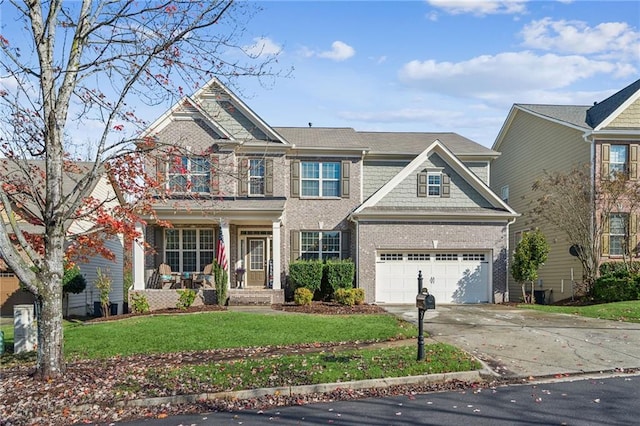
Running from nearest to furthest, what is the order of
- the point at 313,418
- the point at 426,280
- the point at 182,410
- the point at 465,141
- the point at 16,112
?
the point at 313,418 < the point at 182,410 < the point at 16,112 < the point at 426,280 < the point at 465,141

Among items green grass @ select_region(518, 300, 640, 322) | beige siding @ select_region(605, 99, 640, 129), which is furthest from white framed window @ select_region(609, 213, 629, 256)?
green grass @ select_region(518, 300, 640, 322)

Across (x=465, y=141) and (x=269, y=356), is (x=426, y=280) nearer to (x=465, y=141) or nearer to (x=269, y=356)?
(x=465, y=141)

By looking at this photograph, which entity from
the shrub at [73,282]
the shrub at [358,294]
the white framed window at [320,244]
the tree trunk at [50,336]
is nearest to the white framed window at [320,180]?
the white framed window at [320,244]

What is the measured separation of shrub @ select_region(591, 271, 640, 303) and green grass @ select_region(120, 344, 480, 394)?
12346mm

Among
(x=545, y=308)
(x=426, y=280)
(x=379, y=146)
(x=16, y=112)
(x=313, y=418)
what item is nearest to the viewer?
(x=313, y=418)

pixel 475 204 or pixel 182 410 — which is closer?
pixel 182 410

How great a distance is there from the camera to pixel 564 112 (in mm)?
25359

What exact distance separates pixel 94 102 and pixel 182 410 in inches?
227

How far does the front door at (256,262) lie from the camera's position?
72.6 feet

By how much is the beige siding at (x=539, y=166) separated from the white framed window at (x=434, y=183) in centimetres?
526

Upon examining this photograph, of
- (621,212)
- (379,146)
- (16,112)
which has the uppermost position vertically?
(379,146)

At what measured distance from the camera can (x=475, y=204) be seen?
70.2ft

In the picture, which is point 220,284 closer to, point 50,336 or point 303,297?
point 303,297

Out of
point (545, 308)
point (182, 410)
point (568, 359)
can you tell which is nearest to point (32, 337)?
point (182, 410)
